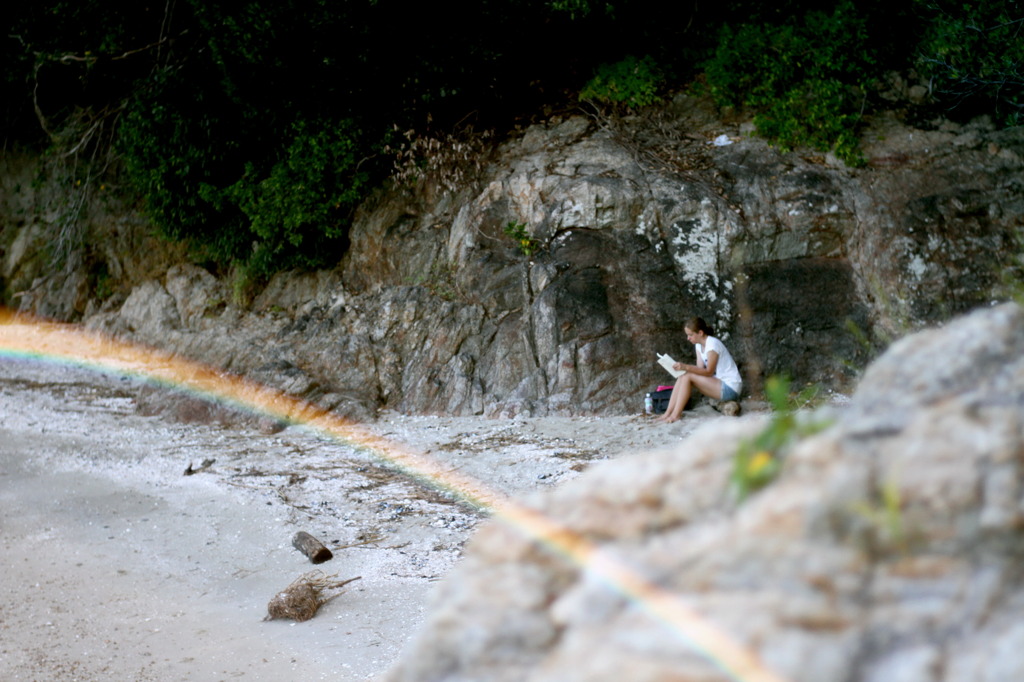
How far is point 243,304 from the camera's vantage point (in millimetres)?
12875

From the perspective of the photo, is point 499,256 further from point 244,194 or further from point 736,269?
point 244,194

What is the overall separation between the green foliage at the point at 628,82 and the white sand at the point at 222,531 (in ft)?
14.2

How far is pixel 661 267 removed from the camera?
31.4 ft

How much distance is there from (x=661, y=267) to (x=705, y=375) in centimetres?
150

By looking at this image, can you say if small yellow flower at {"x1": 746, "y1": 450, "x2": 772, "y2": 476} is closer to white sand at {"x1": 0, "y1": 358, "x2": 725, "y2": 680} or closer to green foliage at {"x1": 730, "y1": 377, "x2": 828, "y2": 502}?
green foliage at {"x1": 730, "y1": 377, "x2": 828, "y2": 502}

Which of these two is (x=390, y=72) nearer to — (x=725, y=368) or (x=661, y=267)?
(x=661, y=267)

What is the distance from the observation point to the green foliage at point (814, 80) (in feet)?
32.1

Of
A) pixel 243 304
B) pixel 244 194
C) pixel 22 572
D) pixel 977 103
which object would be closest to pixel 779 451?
pixel 22 572

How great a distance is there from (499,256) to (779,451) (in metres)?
9.01

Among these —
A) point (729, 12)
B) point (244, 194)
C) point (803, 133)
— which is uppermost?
point (729, 12)

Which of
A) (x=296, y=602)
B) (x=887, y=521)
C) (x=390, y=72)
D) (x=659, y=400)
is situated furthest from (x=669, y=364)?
(x=887, y=521)

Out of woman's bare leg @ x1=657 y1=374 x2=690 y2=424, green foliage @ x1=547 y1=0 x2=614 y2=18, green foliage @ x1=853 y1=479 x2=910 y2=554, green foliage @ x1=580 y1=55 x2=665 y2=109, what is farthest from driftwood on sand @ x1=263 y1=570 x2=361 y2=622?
green foliage @ x1=580 y1=55 x2=665 y2=109

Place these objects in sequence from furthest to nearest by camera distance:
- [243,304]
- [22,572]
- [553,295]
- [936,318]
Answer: [243,304] → [553,295] → [936,318] → [22,572]

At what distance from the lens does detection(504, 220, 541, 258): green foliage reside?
32.7ft
